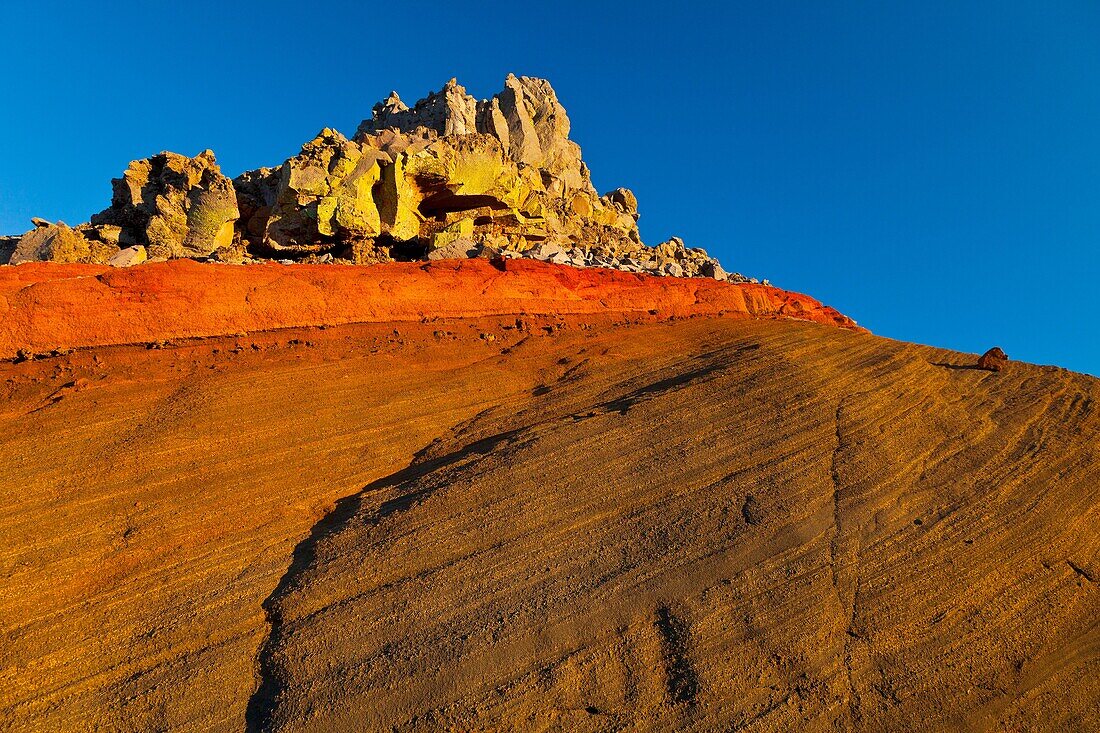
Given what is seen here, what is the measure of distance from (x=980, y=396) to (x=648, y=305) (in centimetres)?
652

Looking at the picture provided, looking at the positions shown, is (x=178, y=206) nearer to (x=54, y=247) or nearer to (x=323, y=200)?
(x=54, y=247)

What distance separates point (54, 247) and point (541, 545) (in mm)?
12910

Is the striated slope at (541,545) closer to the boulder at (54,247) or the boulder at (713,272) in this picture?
the boulder at (54,247)

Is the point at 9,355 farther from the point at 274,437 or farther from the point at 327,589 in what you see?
the point at 327,589

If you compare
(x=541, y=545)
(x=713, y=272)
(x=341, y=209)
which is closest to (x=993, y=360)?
(x=713, y=272)

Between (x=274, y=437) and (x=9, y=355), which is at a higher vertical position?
(x=9, y=355)

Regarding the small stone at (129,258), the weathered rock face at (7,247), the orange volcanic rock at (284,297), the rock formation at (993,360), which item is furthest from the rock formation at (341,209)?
the rock formation at (993,360)

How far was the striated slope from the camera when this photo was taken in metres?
4.67

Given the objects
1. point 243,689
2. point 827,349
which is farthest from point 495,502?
point 827,349

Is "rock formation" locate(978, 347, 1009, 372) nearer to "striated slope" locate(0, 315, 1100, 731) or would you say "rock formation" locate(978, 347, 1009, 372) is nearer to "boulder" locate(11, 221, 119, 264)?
"striated slope" locate(0, 315, 1100, 731)

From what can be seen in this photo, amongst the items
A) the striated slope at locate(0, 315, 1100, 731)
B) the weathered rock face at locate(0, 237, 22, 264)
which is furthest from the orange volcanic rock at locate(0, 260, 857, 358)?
the weathered rock face at locate(0, 237, 22, 264)

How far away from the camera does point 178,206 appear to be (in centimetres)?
1572

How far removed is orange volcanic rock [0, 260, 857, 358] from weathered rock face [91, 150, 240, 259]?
537cm

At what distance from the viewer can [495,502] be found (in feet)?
22.5
